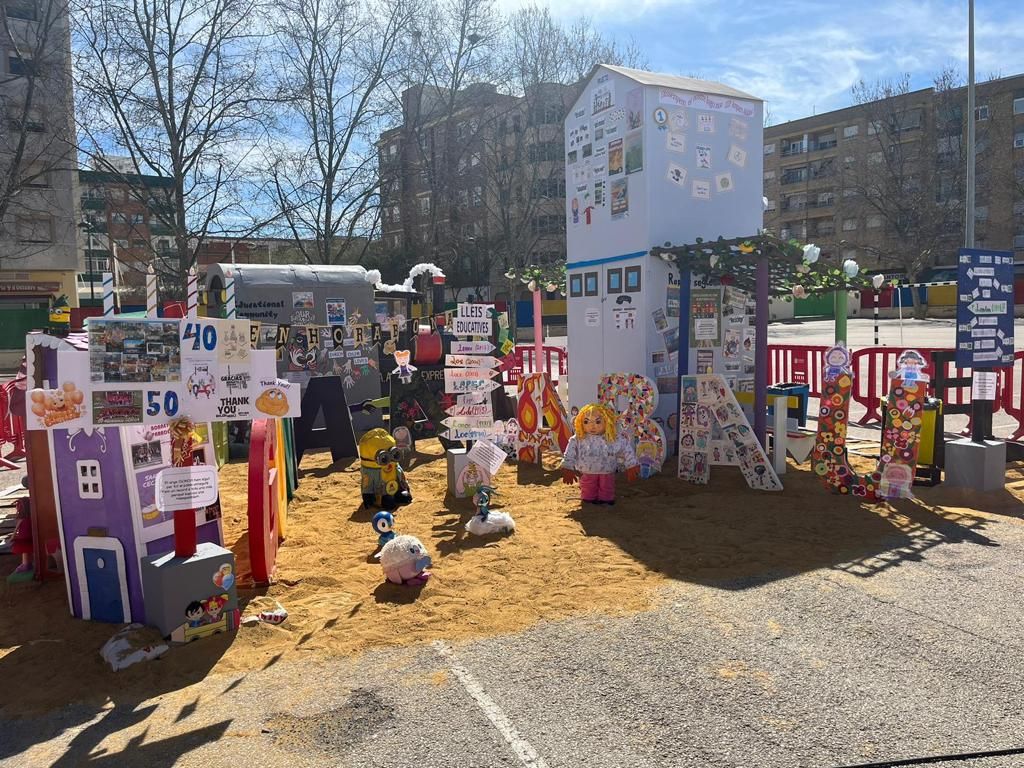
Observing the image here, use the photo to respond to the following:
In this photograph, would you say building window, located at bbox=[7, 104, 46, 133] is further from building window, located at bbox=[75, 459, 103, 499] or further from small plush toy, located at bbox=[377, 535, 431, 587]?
small plush toy, located at bbox=[377, 535, 431, 587]

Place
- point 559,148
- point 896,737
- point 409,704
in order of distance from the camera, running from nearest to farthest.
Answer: point 896,737, point 409,704, point 559,148

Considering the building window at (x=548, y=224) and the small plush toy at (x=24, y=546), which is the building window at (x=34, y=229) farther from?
the small plush toy at (x=24, y=546)

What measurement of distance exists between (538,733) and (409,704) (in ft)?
2.18

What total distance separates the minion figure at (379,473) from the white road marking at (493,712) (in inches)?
130

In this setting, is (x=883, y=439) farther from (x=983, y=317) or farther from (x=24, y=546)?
(x=24, y=546)

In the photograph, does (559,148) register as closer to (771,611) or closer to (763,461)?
(763,461)

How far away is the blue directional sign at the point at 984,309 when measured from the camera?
284 inches

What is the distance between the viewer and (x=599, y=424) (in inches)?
277

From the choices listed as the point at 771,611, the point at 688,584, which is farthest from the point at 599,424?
the point at 771,611

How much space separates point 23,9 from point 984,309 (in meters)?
31.9

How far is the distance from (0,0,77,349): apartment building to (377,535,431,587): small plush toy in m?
21.7

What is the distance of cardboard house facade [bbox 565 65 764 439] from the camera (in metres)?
8.90

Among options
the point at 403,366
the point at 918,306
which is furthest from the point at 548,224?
the point at 403,366

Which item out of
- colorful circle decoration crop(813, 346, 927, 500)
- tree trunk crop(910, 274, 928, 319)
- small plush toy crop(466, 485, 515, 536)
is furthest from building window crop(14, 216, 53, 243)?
tree trunk crop(910, 274, 928, 319)
